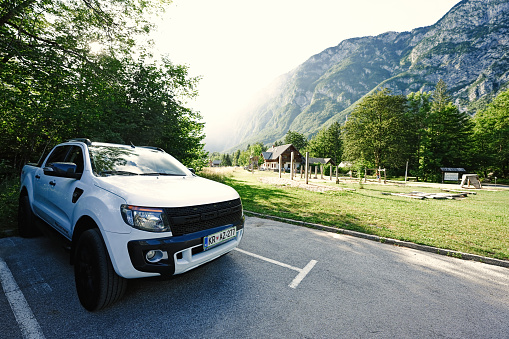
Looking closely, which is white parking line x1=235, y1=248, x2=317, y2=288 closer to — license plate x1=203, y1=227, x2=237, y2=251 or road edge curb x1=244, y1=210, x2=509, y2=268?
license plate x1=203, y1=227, x2=237, y2=251

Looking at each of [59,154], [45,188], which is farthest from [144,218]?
[59,154]

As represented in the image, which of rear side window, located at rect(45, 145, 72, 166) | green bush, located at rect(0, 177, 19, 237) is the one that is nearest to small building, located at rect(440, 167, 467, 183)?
rear side window, located at rect(45, 145, 72, 166)

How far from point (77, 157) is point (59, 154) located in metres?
0.90

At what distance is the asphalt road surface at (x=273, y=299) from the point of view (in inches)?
82.9

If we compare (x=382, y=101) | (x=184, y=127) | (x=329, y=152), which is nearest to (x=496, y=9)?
(x=329, y=152)

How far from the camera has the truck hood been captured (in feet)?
7.33

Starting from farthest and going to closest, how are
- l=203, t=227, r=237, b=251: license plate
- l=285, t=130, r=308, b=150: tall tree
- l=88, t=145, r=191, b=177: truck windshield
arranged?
l=285, t=130, r=308, b=150: tall tree → l=88, t=145, r=191, b=177: truck windshield → l=203, t=227, r=237, b=251: license plate

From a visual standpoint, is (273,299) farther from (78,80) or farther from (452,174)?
(452,174)

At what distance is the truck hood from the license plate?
1.40ft

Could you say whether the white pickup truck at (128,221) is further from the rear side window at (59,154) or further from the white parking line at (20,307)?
the rear side window at (59,154)

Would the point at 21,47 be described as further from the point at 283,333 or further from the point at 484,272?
the point at 484,272

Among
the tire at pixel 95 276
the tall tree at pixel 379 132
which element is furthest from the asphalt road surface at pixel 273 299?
the tall tree at pixel 379 132

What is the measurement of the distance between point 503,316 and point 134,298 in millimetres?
4455

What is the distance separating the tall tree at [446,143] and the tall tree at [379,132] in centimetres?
426
